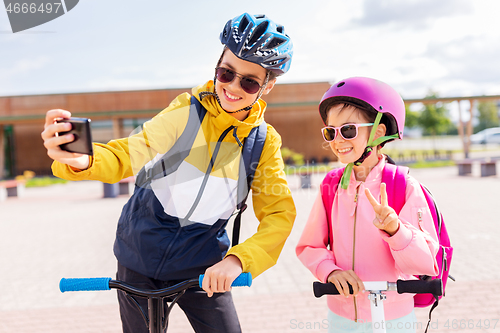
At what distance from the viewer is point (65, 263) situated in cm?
631

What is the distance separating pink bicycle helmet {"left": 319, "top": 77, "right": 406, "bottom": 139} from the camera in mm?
2037

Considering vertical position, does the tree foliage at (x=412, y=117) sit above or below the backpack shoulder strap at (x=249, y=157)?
above

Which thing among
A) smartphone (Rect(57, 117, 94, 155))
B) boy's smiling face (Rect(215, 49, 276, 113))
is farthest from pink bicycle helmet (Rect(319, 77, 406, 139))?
smartphone (Rect(57, 117, 94, 155))

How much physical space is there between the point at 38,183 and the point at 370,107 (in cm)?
2291

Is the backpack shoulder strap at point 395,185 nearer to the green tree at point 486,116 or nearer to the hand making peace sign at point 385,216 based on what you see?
the hand making peace sign at point 385,216

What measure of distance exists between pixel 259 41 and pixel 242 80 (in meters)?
0.21

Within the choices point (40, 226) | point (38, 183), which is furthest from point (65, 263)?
point (38, 183)

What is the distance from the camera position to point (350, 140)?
2.02 metres

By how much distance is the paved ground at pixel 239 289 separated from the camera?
4031 mm

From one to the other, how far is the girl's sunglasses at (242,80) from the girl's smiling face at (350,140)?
463mm

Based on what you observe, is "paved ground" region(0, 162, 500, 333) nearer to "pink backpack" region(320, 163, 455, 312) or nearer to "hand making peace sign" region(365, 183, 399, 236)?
"pink backpack" region(320, 163, 455, 312)

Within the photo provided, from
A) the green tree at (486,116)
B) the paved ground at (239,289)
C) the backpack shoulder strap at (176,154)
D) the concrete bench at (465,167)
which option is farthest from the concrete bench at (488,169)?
the green tree at (486,116)

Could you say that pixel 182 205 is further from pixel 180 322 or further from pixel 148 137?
pixel 180 322

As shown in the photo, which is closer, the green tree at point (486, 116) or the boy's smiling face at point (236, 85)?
the boy's smiling face at point (236, 85)
